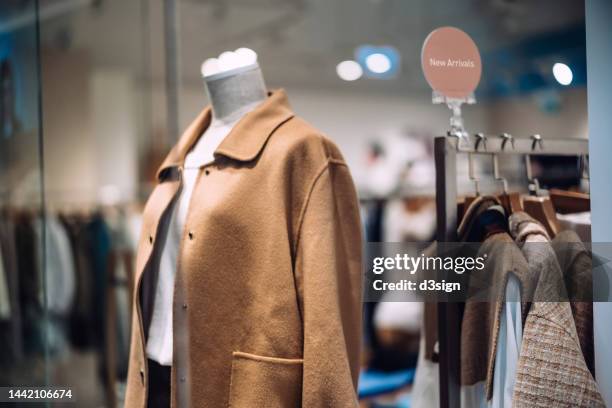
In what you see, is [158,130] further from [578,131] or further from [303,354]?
[578,131]

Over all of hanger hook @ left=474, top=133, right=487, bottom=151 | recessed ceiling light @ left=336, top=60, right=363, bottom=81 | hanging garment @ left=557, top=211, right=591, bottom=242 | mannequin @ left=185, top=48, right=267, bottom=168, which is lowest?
hanging garment @ left=557, top=211, right=591, bottom=242

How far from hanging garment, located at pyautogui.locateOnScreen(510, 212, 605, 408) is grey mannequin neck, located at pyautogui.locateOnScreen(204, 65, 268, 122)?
743mm

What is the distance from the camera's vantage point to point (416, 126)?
1787mm

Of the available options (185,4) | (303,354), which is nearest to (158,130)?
(185,4)

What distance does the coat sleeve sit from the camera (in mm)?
1348

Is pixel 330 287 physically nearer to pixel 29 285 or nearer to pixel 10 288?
pixel 29 285

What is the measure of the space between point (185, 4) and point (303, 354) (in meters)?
1.02

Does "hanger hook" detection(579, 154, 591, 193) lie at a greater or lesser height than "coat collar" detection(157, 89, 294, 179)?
lesser

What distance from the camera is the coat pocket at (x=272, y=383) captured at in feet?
4.54

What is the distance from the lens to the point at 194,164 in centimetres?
155

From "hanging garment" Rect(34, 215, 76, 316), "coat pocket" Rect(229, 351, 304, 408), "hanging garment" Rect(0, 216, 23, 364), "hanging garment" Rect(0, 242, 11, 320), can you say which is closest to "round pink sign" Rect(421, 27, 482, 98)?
"coat pocket" Rect(229, 351, 304, 408)

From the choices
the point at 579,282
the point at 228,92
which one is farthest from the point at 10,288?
the point at 579,282

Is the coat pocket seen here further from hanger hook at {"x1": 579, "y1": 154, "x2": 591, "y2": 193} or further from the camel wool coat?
hanger hook at {"x1": 579, "y1": 154, "x2": 591, "y2": 193}

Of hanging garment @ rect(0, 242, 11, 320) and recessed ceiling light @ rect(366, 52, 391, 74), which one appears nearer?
recessed ceiling light @ rect(366, 52, 391, 74)
